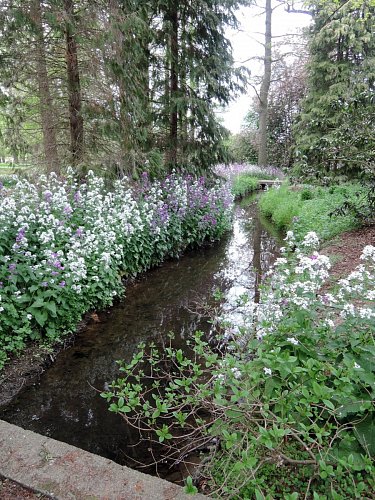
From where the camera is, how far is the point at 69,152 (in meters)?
6.36

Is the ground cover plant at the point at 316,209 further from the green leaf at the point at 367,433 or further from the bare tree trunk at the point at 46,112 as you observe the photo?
the green leaf at the point at 367,433

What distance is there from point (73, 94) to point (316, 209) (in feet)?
19.7

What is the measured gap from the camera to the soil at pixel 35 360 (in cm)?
169

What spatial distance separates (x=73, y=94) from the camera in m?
6.24

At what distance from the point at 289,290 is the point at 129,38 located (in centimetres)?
571

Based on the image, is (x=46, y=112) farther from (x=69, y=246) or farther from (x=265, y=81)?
(x=265, y=81)

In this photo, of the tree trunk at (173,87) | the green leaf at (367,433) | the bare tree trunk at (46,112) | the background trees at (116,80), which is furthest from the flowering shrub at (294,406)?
the tree trunk at (173,87)

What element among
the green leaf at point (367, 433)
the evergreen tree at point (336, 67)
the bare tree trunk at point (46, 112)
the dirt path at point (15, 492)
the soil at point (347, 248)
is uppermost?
the evergreen tree at point (336, 67)

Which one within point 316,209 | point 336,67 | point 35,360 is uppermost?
point 336,67

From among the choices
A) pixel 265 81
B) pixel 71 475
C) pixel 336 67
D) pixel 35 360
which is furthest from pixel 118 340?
pixel 265 81

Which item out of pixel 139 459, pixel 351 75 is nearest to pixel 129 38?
pixel 139 459

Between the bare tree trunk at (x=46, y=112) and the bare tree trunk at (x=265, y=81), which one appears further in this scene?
the bare tree trunk at (x=265, y=81)

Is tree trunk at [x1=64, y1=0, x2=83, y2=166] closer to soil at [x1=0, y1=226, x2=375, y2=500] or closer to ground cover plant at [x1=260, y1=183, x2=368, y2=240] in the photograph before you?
soil at [x1=0, y1=226, x2=375, y2=500]

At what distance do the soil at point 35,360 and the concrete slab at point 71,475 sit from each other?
0.05 meters
